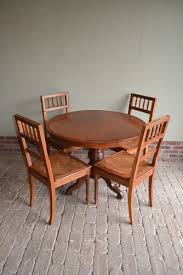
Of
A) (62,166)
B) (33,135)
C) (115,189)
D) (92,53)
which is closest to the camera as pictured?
(33,135)

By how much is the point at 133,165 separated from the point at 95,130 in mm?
501

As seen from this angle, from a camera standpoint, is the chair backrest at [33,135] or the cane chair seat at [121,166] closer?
the chair backrest at [33,135]

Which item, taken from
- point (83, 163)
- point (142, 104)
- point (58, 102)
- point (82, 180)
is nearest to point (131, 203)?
point (83, 163)

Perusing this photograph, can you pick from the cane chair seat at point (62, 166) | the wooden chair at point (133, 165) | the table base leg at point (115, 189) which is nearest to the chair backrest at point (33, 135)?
the cane chair seat at point (62, 166)

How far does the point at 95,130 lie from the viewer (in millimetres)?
2299

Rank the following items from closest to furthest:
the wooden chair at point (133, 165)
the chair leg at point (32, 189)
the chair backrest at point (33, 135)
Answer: the chair backrest at point (33, 135), the wooden chair at point (133, 165), the chair leg at point (32, 189)

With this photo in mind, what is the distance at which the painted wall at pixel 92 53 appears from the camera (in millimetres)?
2824

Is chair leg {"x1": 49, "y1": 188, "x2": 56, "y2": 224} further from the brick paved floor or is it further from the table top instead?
the table top

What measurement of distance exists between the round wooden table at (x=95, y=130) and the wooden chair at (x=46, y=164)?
0.78ft

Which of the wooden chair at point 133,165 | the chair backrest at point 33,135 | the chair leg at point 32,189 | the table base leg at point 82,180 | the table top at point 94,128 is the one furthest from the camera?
the table base leg at point 82,180

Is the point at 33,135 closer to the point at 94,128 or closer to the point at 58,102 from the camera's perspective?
the point at 94,128

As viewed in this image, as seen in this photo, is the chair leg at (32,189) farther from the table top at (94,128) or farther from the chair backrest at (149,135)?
the chair backrest at (149,135)

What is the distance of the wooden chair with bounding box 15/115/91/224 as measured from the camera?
191 cm

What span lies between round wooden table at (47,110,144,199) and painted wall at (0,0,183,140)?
1.69 ft
